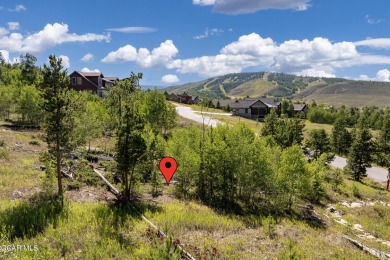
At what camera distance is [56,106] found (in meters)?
16.4

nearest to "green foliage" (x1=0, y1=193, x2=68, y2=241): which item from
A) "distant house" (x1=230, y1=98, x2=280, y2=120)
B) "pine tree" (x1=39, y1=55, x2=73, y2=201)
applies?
"pine tree" (x1=39, y1=55, x2=73, y2=201)

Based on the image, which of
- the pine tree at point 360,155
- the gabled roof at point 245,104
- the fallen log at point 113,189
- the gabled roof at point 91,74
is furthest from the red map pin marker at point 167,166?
the gabled roof at point 245,104

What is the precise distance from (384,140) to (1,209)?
87.9m

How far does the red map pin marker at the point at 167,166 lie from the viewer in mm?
24469

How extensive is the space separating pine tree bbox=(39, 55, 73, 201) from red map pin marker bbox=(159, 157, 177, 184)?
904 centimetres

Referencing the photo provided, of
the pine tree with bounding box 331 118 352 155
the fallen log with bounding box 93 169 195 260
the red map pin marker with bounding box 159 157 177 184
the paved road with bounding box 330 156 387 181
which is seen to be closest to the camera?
the fallen log with bounding box 93 169 195 260

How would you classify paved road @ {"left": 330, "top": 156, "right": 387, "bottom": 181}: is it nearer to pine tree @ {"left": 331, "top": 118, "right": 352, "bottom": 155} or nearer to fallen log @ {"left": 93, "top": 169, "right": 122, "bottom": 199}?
pine tree @ {"left": 331, "top": 118, "right": 352, "bottom": 155}

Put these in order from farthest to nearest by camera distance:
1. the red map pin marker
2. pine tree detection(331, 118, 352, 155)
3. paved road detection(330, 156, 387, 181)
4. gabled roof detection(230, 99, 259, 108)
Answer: gabled roof detection(230, 99, 259, 108) → pine tree detection(331, 118, 352, 155) → paved road detection(330, 156, 387, 181) → the red map pin marker

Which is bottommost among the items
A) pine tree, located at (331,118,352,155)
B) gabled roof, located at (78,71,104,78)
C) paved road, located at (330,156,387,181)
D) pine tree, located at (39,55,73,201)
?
paved road, located at (330,156,387,181)

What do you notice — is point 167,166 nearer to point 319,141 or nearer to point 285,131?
point 285,131

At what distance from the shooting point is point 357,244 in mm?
17219

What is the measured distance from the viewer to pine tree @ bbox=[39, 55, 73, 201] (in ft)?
53.3

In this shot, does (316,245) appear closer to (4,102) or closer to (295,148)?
(295,148)

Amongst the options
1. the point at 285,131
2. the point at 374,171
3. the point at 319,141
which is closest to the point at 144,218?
the point at 285,131
